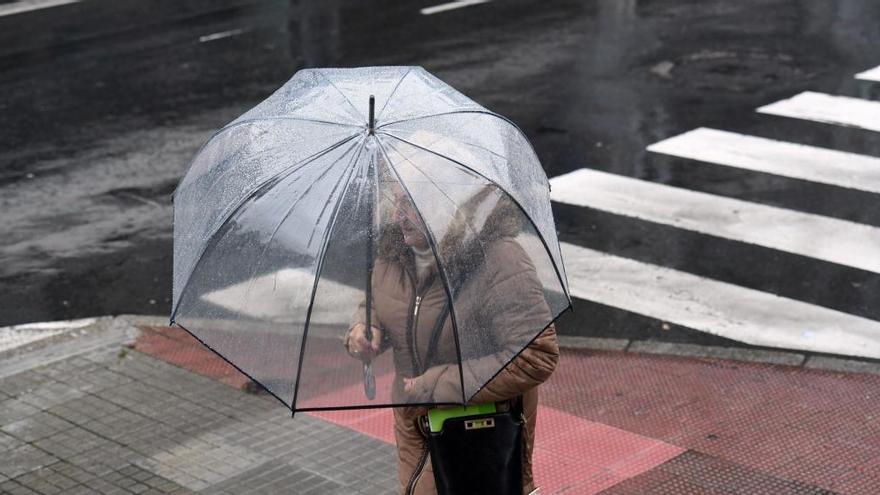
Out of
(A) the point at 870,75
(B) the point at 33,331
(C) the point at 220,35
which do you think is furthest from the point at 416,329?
(C) the point at 220,35

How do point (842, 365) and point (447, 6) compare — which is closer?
point (842, 365)

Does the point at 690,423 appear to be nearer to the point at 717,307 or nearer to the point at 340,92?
the point at 717,307

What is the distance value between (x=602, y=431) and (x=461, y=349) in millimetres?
3094

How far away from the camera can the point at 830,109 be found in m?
13.1

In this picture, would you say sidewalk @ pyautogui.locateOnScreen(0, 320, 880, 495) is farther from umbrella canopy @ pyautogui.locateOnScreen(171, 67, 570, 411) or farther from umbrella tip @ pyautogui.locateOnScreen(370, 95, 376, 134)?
umbrella tip @ pyautogui.locateOnScreen(370, 95, 376, 134)

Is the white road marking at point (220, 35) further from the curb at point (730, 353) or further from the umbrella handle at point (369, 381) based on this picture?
→ the umbrella handle at point (369, 381)

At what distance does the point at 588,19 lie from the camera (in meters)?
17.5

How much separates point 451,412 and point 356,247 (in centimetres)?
69

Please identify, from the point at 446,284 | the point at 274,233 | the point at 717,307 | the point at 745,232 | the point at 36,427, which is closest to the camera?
the point at 446,284

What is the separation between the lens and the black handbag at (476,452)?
4566 millimetres

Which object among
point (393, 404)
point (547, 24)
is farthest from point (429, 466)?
point (547, 24)

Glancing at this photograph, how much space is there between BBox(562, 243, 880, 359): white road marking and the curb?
0.17 meters

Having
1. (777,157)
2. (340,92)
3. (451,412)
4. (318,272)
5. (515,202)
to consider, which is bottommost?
(777,157)

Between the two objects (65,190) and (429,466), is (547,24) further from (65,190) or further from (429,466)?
(429,466)
